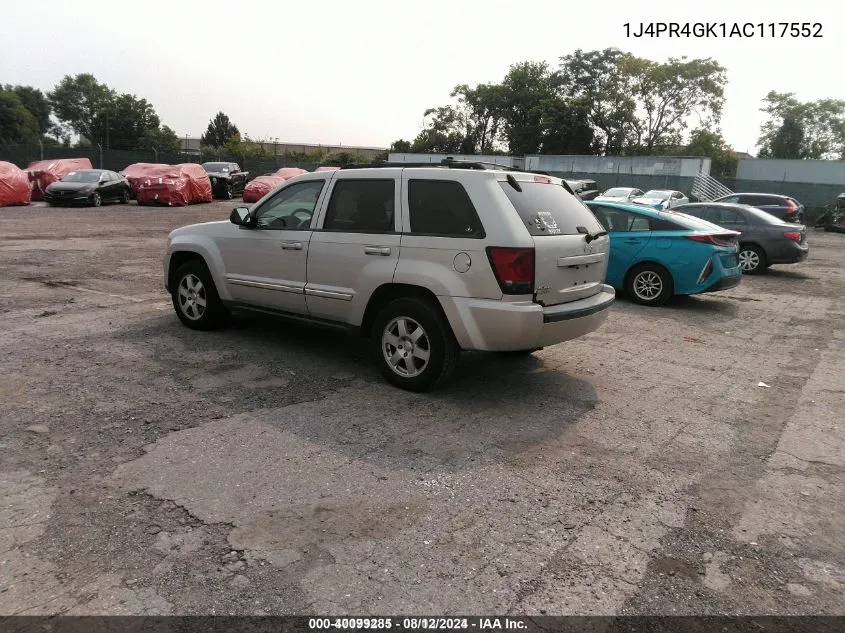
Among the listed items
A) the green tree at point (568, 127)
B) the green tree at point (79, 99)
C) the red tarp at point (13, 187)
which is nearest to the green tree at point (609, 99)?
the green tree at point (568, 127)

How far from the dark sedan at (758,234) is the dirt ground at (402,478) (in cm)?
699

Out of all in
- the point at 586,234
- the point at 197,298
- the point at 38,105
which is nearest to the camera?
the point at 586,234

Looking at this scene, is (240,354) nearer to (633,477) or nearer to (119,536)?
(119,536)

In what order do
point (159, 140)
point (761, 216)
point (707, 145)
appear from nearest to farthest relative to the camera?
1. point (761, 216)
2. point (707, 145)
3. point (159, 140)

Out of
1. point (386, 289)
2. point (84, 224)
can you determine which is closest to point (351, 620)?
point (386, 289)

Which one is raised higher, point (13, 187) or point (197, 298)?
point (13, 187)

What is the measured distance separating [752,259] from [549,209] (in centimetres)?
1044

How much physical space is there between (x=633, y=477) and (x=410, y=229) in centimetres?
257

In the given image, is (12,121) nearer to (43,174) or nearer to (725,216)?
(43,174)

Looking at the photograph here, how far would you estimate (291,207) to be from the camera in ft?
19.9

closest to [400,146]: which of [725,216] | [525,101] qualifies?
[525,101]

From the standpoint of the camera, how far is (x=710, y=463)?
4211mm

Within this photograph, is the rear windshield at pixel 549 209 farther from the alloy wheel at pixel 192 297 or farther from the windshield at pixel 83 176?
the windshield at pixel 83 176

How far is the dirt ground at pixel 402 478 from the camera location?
9.17ft
